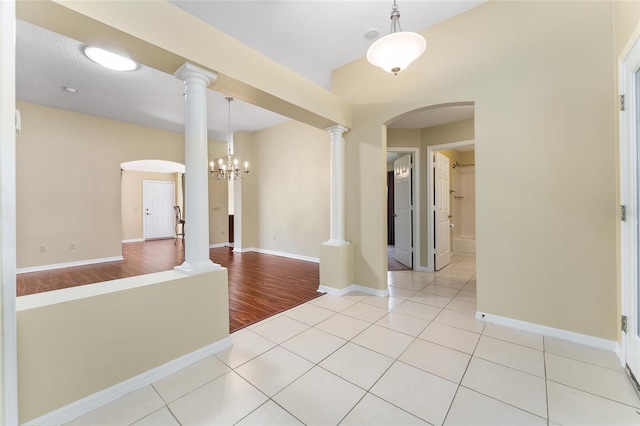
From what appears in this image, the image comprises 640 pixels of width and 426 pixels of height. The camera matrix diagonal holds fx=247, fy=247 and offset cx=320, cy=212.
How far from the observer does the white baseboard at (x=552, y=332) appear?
207 cm

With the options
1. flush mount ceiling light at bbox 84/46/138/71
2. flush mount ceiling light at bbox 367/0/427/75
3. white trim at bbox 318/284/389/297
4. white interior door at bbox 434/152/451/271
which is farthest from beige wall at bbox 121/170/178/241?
flush mount ceiling light at bbox 367/0/427/75

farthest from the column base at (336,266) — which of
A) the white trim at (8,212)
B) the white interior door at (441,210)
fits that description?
the white trim at (8,212)

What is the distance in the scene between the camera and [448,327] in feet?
8.15

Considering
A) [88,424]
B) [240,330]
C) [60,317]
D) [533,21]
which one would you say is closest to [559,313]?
[533,21]

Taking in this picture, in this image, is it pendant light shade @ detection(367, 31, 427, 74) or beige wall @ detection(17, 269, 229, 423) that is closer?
beige wall @ detection(17, 269, 229, 423)

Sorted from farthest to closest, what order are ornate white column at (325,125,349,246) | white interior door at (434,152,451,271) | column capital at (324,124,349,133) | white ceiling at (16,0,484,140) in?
1. white interior door at (434,152,451,271)
2. ornate white column at (325,125,349,246)
3. column capital at (324,124,349,133)
4. white ceiling at (16,0,484,140)

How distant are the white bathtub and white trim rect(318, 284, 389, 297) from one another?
3903mm

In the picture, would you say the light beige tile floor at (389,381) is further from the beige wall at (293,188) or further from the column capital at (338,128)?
the beige wall at (293,188)

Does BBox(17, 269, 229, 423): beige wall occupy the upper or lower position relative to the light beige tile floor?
upper

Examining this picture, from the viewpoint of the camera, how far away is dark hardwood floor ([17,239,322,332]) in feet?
10.0

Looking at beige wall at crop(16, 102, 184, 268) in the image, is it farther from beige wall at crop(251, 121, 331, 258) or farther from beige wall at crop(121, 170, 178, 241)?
beige wall at crop(121, 170, 178, 241)

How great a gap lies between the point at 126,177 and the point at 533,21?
34.5 ft

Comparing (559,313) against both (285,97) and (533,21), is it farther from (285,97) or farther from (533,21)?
(285,97)

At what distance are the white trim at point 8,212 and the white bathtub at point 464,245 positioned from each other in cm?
716
